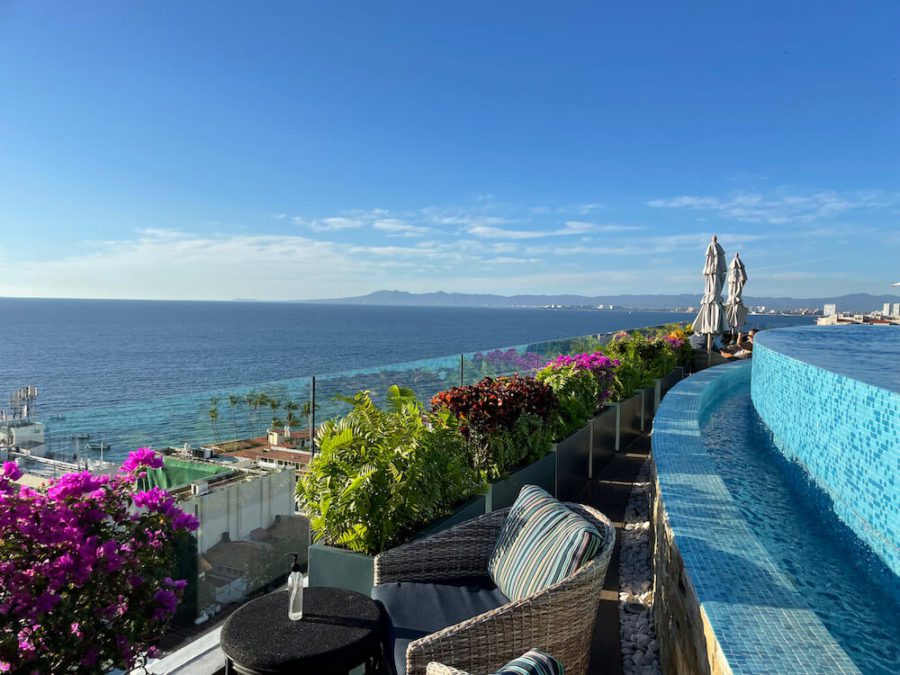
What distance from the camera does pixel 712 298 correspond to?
14828 millimetres

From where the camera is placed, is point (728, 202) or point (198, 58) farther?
point (728, 202)

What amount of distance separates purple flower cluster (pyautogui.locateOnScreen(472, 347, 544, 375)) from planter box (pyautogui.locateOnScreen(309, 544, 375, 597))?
4.09 m

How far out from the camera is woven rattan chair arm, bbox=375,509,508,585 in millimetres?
2703

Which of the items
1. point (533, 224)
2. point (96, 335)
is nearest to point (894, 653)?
point (533, 224)

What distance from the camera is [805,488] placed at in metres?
4.89

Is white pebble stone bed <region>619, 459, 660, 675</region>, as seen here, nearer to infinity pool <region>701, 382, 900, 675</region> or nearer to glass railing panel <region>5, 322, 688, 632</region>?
infinity pool <region>701, 382, 900, 675</region>

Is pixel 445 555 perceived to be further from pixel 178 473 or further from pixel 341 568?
pixel 178 473

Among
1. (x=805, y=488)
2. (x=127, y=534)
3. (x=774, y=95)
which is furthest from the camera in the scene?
(x=774, y=95)

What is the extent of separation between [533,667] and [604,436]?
5.50 metres

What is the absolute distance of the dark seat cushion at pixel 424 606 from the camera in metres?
2.24

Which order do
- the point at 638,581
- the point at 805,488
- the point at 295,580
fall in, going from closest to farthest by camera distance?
the point at 295,580, the point at 638,581, the point at 805,488

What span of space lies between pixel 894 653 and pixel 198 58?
1747 centimetres

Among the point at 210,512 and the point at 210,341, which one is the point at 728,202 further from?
the point at 210,341

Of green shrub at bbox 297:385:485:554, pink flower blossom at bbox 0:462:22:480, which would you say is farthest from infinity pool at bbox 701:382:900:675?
pink flower blossom at bbox 0:462:22:480
